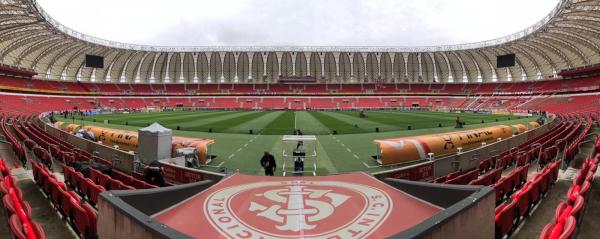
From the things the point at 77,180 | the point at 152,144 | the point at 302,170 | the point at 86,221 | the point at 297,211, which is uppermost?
the point at 152,144

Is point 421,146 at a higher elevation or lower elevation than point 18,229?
lower

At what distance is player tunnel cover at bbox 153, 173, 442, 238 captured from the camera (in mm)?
4898

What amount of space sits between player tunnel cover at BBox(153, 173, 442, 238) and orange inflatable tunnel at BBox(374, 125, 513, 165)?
23.9ft

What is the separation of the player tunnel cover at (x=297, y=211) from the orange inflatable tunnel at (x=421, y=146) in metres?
7.30

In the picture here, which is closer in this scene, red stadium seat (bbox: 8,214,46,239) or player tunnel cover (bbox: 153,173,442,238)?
red stadium seat (bbox: 8,214,46,239)

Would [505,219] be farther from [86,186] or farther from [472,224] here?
[86,186]

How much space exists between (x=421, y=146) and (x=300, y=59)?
81.1 m

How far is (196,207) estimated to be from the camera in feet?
18.9

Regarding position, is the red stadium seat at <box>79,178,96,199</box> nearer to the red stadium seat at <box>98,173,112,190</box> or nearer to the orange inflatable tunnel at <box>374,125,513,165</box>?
the red stadium seat at <box>98,173,112,190</box>

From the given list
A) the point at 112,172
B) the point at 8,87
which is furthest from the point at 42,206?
the point at 8,87

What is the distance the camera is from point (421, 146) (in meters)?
15.1

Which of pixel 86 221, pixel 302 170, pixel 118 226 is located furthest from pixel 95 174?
pixel 118 226

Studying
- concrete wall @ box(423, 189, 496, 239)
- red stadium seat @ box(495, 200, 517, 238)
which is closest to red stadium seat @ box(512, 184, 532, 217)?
red stadium seat @ box(495, 200, 517, 238)

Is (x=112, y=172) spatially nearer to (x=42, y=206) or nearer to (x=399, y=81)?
(x=42, y=206)
